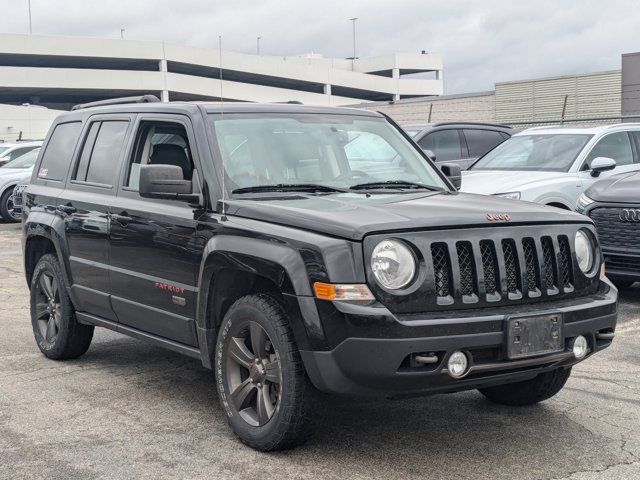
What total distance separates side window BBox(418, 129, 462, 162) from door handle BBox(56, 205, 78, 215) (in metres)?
7.49

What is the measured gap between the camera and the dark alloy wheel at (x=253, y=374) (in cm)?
465

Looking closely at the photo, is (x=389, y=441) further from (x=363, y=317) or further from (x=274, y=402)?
(x=363, y=317)

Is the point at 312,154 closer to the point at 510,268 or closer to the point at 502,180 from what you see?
the point at 510,268

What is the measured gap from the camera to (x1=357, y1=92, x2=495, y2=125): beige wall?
33500mm

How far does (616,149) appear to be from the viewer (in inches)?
452

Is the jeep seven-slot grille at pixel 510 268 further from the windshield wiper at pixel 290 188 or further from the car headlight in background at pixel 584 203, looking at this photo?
the car headlight in background at pixel 584 203

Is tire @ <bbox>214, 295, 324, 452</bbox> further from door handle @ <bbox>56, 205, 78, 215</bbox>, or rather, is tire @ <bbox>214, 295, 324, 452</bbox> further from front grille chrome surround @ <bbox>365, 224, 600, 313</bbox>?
door handle @ <bbox>56, 205, 78, 215</bbox>

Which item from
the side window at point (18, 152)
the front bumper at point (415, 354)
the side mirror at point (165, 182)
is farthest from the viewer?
the side window at point (18, 152)

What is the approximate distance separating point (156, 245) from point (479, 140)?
9654mm

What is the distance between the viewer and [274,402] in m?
4.69

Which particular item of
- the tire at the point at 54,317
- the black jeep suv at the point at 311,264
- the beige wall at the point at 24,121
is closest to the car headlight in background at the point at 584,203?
the black jeep suv at the point at 311,264

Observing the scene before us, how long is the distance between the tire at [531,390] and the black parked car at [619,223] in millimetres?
3492

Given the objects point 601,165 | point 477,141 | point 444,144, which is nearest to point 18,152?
point 444,144

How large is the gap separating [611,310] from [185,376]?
2.88 meters
